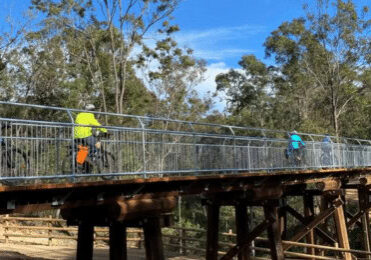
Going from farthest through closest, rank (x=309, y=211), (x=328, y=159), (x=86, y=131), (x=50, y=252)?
(x=50, y=252), (x=309, y=211), (x=328, y=159), (x=86, y=131)

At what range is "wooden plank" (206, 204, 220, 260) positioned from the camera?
31.4ft

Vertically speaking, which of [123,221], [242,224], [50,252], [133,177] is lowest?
[50,252]

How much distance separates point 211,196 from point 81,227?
12.2ft

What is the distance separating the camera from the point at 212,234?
9.60 m

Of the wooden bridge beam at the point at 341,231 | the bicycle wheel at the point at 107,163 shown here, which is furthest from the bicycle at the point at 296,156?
the bicycle wheel at the point at 107,163

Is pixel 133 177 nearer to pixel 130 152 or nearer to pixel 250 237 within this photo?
pixel 130 152

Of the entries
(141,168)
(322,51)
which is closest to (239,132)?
(322,51)

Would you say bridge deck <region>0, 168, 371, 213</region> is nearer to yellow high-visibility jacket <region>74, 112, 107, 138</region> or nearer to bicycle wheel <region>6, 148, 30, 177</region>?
bicycle wheel <region>6, 148, 30, 177</region>

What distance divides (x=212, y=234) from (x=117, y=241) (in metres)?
3.61

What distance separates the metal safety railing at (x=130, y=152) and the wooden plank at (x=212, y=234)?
1.13 m

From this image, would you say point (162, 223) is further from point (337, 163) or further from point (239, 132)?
point (239, 132)

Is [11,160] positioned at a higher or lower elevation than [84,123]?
lower

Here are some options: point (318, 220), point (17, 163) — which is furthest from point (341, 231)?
point (17, 163)

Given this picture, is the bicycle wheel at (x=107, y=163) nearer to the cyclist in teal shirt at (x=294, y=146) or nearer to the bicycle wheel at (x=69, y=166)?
the bicycle wheel at (x=69, y=166)
